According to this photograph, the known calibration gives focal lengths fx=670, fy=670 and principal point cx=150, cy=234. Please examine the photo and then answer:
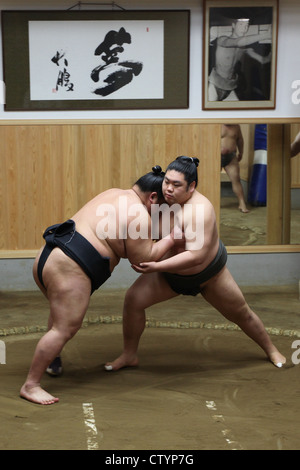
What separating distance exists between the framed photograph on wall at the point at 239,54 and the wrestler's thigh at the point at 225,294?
180cm

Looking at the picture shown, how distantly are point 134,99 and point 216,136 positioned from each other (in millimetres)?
590

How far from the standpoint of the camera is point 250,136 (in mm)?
4410

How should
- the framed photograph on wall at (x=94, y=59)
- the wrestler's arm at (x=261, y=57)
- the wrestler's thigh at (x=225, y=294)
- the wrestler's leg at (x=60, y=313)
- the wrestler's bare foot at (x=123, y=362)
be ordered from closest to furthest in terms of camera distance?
the wrestler's leg at (x=60, y=313), the wrestler's thigh at (x=225, y=294), the wrestler's bare foot at (x=123, y=362), the framed photograph on wall at (x=94, y=59), the wrestler's arm at (x=261, y=57)

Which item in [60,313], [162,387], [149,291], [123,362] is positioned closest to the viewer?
[60,313]

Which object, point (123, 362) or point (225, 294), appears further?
point (123, 362)

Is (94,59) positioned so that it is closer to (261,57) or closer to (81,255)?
(261,57)

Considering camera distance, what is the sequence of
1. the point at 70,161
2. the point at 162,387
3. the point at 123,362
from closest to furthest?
the point at 162,387 → the point at 123,362 → the point at 70,161

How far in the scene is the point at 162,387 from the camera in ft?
9.07

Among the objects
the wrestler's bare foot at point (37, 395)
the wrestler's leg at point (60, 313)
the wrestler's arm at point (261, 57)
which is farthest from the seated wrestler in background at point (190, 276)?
the wrestler's arm at point (261, 57)

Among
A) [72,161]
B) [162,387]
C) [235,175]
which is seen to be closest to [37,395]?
[162,387]

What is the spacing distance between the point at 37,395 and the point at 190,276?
2.55ft

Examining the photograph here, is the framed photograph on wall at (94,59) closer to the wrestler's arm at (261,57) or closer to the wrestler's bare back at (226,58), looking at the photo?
the wrestler's bare back at (226,58)

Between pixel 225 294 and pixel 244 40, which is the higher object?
pixel 244 40

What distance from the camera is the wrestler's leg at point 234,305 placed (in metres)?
2.87
